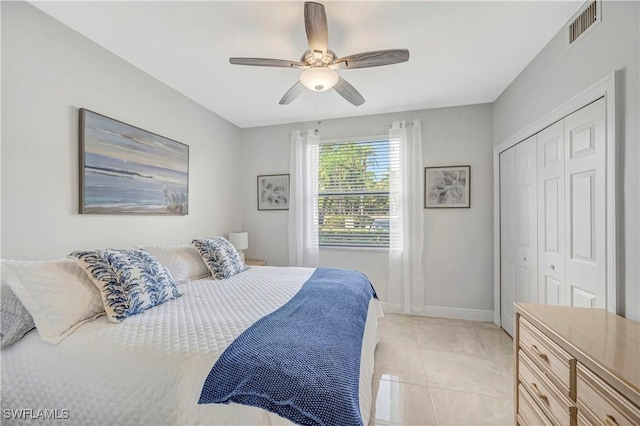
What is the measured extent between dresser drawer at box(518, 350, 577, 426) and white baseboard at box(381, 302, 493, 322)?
1945 millimetres

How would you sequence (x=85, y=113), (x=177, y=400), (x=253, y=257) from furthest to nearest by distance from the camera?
(x=253, y=257) < (x=85, y=113) < (x=177, y=400)

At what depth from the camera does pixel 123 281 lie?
1548 millimetres

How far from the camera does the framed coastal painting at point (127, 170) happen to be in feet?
6.44

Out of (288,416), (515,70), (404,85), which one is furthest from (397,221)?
(288,416)

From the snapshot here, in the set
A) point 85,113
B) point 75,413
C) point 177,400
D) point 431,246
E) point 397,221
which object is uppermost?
point 85,113

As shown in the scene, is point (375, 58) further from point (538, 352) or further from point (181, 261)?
point (181, 261)

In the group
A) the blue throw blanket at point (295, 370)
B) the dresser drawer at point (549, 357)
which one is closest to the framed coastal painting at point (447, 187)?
the dresser drawer at point (549, 357)

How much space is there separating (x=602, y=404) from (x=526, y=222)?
194cm

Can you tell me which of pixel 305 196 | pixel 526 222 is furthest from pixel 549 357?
pixel 305 196

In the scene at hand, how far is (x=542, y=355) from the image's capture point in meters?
1.24

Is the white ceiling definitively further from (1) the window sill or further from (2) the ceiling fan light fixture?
(1) the window sill

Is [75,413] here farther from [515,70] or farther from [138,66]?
[515,70]

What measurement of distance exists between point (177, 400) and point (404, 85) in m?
3.01

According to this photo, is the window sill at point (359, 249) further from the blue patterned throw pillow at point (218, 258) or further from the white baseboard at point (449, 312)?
the blue patterned throw pillow at point (218, 258)
